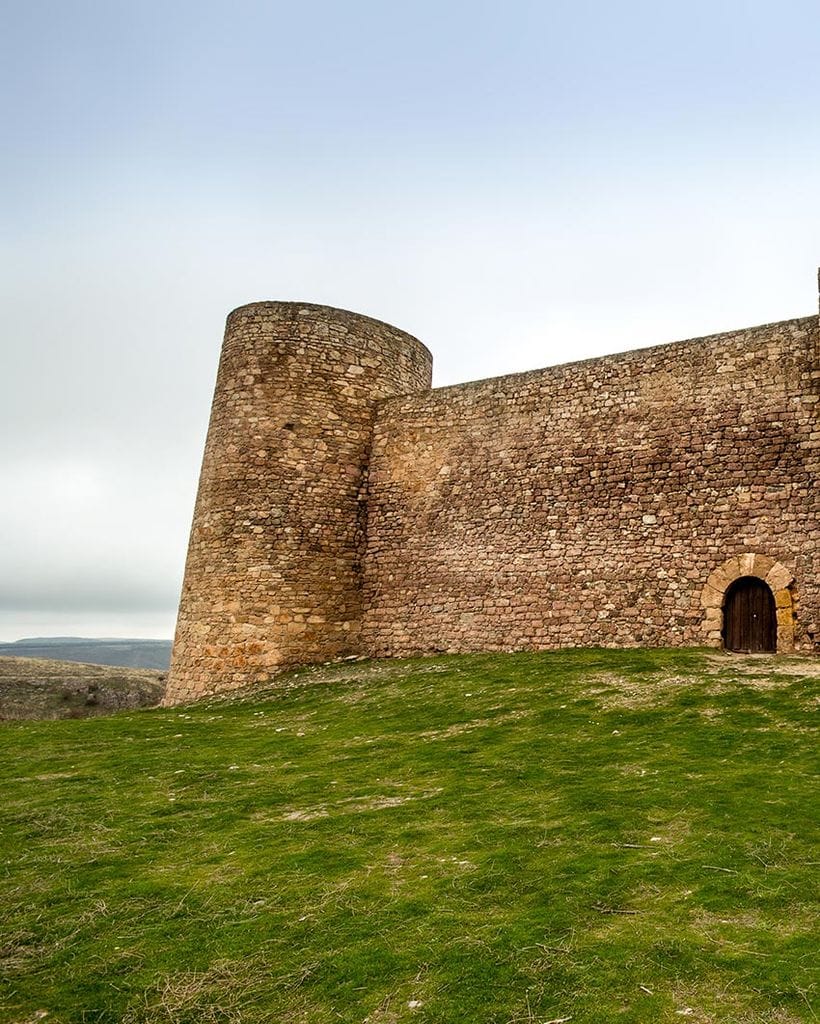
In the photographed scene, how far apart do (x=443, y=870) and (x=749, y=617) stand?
33.4 ft

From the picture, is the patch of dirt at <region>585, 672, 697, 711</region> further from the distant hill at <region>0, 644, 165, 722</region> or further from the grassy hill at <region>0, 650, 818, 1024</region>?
the distant hill at <region>0, 644, 165, 722</region>

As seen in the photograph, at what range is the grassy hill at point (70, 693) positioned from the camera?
19.9 m

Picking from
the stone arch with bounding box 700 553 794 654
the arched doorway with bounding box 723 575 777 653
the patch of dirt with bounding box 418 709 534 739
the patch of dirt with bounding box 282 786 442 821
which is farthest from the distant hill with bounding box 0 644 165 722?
the arched doorway with bounding box 723 575 777 653

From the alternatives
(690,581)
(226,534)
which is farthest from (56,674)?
(690,581)

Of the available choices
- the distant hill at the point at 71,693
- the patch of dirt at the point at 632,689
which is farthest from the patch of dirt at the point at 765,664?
the distant hill at the point at 71,693

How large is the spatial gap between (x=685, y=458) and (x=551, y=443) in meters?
2.81

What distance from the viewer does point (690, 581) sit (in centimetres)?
1448

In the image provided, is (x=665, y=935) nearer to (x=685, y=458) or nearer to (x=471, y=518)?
(x=685, y=458)

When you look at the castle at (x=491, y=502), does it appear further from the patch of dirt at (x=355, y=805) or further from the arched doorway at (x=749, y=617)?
the patch of dirt at (x=355, y=805)

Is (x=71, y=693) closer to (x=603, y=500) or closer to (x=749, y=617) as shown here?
(x=603, y=500)

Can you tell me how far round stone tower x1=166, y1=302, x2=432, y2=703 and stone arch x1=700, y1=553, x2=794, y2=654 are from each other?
7772 mm

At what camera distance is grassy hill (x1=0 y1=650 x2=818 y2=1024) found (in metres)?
4.11

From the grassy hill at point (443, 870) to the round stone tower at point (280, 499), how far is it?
21.2ft

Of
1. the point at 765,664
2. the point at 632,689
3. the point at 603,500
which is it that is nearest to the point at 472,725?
the point at 632,689
